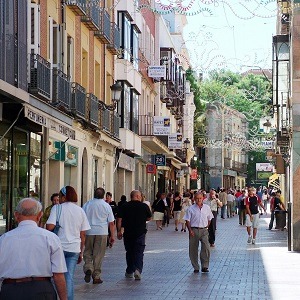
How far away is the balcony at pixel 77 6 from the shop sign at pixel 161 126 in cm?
1996

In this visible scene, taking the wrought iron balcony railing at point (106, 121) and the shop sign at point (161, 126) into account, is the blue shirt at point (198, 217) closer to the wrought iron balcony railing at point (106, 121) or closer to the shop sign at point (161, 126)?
the wrought iron balcony railing at point (106, 121)

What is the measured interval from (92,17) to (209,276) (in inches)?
587

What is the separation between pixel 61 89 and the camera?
82.9ft

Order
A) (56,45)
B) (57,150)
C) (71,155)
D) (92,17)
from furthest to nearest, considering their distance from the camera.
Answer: (92,17), (71,155), (56,45), (57,150)

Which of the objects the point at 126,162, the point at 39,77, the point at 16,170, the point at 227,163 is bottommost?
the point at 16,170

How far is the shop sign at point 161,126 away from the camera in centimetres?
4928

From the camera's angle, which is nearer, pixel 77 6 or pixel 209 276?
pixel 209 276

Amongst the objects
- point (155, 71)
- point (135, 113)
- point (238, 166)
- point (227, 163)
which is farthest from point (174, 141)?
point (238, 166)

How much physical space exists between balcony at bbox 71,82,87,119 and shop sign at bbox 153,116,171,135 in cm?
2023

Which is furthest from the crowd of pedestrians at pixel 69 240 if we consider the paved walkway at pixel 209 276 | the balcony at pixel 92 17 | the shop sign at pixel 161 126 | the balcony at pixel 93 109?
the shop sign at pixel 161 126

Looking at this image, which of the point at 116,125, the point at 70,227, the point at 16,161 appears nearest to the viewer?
the point at 70,227

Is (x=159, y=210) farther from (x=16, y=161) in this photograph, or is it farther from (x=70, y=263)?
(x=70, y=263)

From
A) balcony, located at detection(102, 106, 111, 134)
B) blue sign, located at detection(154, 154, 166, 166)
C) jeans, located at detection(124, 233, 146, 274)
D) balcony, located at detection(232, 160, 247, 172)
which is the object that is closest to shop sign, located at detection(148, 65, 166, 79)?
blue sign, located at detection(154, 154, 166, 166)

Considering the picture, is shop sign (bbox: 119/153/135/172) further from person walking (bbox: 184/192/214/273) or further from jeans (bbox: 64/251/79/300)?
jeans (bbox: 64/251/79/300)
